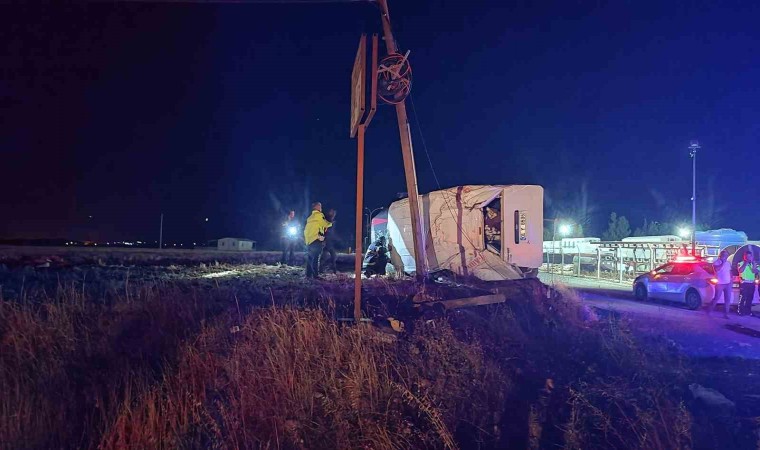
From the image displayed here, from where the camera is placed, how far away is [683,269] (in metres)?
16.5

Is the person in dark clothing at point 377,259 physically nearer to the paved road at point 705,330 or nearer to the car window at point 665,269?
the paved road at point 705,330

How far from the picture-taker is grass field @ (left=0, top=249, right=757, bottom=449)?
14.1ft

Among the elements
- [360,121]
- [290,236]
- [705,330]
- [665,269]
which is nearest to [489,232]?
[705,330]

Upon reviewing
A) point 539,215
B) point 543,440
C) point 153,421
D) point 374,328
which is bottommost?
point 543,440

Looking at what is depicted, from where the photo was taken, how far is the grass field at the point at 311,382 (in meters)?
4.29

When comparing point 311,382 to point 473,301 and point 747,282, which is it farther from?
point 747,282

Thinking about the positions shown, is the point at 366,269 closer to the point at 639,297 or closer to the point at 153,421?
the point at 639,297

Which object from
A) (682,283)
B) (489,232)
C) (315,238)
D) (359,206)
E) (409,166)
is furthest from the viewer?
(682,283)

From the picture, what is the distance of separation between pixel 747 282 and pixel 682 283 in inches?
93.3

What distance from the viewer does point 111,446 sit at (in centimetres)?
393

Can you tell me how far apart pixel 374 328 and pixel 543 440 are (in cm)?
220

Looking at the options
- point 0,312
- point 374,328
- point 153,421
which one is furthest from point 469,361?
point 0,312

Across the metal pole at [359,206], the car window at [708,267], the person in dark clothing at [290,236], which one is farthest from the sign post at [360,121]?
the car window at [708,267]

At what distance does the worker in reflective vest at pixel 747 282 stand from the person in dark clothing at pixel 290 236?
12.5m
